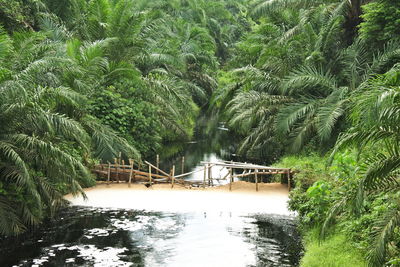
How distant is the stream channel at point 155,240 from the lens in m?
10.3

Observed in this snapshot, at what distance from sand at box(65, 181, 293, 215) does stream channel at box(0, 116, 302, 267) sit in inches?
18.0

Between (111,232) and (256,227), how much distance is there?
11.5ft

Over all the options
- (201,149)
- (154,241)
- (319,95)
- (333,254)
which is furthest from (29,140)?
(201,149)

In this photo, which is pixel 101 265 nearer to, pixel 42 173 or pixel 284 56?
pixel 42 173

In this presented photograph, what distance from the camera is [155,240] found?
11641mm

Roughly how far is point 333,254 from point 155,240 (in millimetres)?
3996

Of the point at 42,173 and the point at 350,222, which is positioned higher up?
the point at 42,173

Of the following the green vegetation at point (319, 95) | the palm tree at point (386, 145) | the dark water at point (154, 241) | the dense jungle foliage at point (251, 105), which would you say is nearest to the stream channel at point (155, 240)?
the dark water at point (154, 241)

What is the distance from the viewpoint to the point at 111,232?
1220cm

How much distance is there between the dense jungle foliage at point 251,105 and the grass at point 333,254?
0.20 metres

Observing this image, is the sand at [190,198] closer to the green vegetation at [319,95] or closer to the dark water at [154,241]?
the dark water at [154,241]

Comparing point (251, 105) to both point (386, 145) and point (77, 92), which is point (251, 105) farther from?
point (386, 145)

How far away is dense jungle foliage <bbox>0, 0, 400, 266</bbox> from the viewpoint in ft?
26.3

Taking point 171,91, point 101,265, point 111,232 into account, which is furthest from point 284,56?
point 101,265
